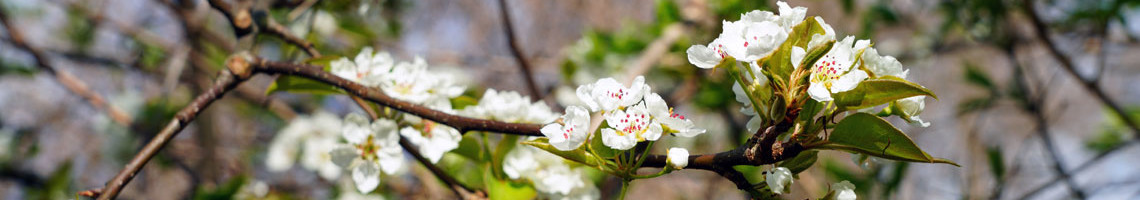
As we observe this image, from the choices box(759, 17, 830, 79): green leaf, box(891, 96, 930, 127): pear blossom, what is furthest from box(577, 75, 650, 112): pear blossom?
box(891, 96, 930, 127): pear blossom

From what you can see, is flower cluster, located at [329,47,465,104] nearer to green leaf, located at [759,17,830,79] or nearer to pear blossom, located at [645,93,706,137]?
pear blossom, located at [645,93,706,137]

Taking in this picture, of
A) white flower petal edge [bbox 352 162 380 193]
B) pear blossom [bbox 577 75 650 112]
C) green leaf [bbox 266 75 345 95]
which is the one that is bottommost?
white flower petal edge [bbox 352 162 380 193]

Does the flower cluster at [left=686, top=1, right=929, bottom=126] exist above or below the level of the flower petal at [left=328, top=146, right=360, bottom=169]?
above

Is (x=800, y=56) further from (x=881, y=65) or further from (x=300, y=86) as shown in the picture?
(x=300, y=86)

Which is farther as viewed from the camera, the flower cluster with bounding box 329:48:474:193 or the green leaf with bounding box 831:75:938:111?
the flower cluster with bounding box 329:48:474:193

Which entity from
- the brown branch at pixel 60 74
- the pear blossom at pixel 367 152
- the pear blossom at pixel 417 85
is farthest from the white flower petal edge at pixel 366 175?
the brown branch at pixel 60 74

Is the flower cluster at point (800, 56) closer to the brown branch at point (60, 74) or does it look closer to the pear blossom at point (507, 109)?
the pear blossom at point (507, 109)
